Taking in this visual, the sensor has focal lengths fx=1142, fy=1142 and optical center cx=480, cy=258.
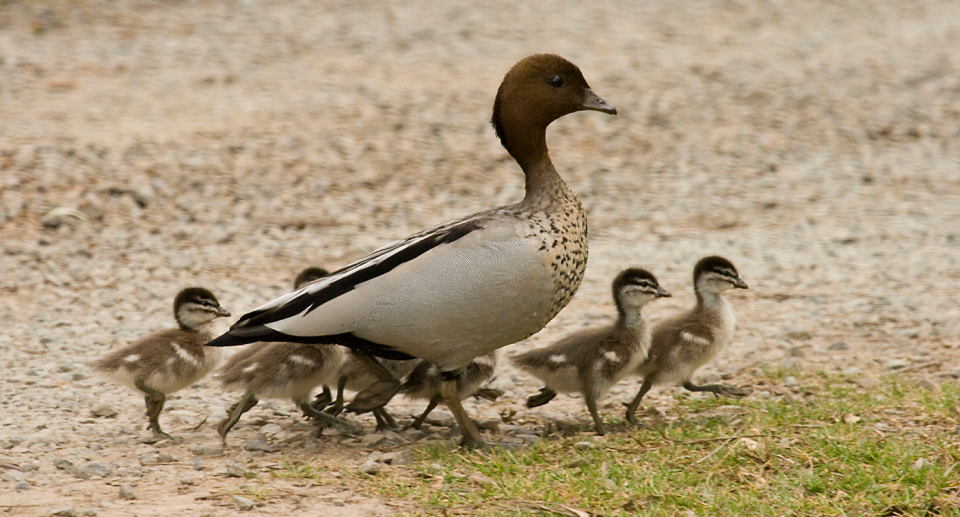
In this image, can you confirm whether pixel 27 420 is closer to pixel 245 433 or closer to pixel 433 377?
pixel 245 433

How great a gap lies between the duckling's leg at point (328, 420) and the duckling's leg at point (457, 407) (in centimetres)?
60

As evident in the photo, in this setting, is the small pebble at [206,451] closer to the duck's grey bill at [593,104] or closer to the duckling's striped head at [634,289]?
the duckling's striped head at [634,289]

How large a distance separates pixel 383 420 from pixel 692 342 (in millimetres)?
1925

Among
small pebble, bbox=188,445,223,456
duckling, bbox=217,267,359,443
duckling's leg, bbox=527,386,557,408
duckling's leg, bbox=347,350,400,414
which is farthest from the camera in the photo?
duckling's leg, bbox=527,386,557,408

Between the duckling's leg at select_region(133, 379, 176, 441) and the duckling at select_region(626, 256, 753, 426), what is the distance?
8.77 ft

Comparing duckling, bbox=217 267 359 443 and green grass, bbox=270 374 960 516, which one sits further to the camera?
duckling, bbox=217 267 359 443

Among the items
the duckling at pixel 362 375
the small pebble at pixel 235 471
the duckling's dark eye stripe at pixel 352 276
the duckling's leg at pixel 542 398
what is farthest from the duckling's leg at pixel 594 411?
the small pebble at pixel 235 471

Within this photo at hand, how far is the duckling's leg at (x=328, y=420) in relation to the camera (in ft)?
21.3

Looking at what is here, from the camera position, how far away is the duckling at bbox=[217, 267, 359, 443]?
6324 mm

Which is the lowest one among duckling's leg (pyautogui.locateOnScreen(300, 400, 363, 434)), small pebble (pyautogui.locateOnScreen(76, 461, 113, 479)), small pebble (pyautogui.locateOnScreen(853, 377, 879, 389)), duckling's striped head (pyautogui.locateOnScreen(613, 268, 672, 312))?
small pebble (pyautogui.locateOnScreen(853, 377, 879, 389))

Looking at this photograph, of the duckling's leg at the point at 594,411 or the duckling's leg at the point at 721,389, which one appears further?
the duckling's leg at the point at 721,389

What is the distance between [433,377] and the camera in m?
6.27

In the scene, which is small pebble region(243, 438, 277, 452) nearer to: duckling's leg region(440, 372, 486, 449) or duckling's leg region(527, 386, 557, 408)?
duckling's leg region(440, 372, 486, 449)

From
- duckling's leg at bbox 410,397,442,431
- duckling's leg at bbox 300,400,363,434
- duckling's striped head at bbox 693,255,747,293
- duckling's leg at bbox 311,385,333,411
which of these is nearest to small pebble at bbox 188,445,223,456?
duckling's leg at bbox 300,400,363,434
